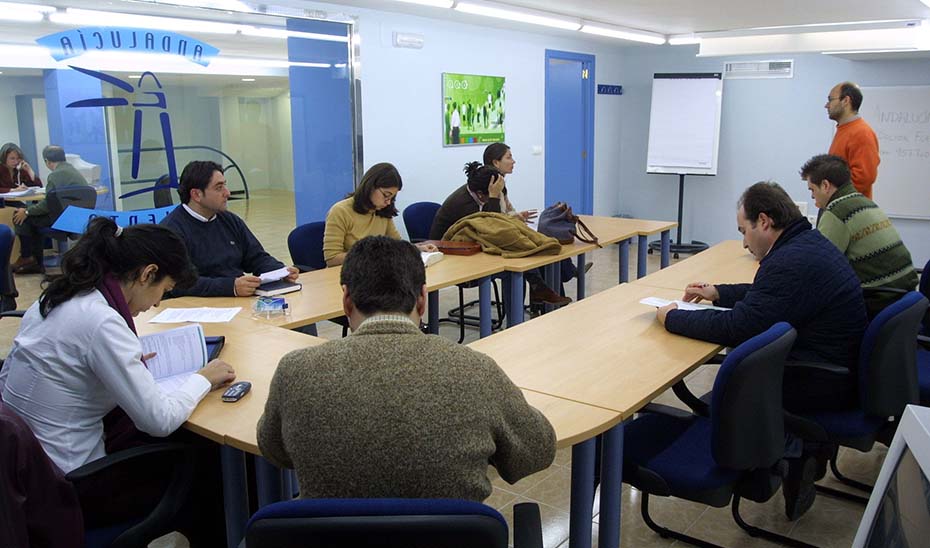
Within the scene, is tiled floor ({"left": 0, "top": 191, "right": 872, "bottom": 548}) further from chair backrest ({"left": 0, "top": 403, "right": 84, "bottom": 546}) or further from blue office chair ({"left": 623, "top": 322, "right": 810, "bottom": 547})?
chair backrest ({"left": 0, "top": 403, "right": 84, "bottom": 546})

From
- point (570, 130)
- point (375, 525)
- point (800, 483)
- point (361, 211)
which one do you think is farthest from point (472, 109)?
point (375, 525)

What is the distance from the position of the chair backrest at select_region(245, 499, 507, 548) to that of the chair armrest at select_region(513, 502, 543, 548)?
385mm

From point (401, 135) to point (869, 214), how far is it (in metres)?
3.87

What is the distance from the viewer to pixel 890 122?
7.71 m

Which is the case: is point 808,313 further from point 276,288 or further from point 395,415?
point 276,288

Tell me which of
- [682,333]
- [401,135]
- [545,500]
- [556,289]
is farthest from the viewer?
[401,135]

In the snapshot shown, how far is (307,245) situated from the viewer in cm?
464

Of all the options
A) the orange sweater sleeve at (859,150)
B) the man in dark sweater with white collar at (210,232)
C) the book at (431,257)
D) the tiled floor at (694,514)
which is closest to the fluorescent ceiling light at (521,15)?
the book at (431,257)

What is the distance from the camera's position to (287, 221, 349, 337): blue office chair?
460 cm

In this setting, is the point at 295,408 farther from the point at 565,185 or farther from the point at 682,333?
the point at 565,185

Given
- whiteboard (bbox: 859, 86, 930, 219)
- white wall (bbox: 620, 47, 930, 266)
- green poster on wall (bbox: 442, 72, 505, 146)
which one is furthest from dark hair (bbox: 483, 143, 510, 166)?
whiteboard (bbox: 859, 86, 930, 219)

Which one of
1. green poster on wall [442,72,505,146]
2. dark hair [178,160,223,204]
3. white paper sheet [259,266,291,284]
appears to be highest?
green poster on wall [442,72,505,146]

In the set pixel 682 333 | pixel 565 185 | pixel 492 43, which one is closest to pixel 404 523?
pixel 682 333

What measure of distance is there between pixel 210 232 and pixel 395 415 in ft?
8.77
